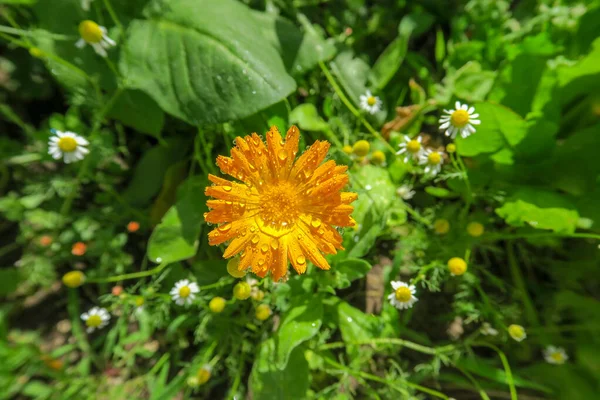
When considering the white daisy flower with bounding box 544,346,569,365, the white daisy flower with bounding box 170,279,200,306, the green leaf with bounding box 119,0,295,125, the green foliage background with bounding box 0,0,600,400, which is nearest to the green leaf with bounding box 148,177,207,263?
the green foliage background with bounding box 0,0,600,400

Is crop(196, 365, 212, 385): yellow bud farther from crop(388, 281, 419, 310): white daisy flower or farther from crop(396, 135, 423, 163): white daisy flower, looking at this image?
crop(396, 135, 423, 163): white daisy flower

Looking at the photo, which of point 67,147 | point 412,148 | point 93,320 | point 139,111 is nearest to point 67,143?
point 67,147

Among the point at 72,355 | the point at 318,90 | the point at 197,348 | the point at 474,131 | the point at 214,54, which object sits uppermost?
the point at 214,54

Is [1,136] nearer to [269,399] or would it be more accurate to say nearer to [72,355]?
[72,355]

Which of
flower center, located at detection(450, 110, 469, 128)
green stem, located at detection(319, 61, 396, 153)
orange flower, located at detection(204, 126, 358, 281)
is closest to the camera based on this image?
orange flower, located at detection(204, 126, 358, 281)

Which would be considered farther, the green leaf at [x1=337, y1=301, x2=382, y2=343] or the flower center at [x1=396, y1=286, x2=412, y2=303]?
the green leaf at [x1=337, y1=301, x2=382, y2=343]

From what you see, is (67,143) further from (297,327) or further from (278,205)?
(297,327)

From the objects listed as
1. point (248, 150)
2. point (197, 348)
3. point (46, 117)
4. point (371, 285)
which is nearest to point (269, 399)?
point (197, 348)

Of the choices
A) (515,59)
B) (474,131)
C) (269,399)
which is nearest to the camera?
(474,131)
